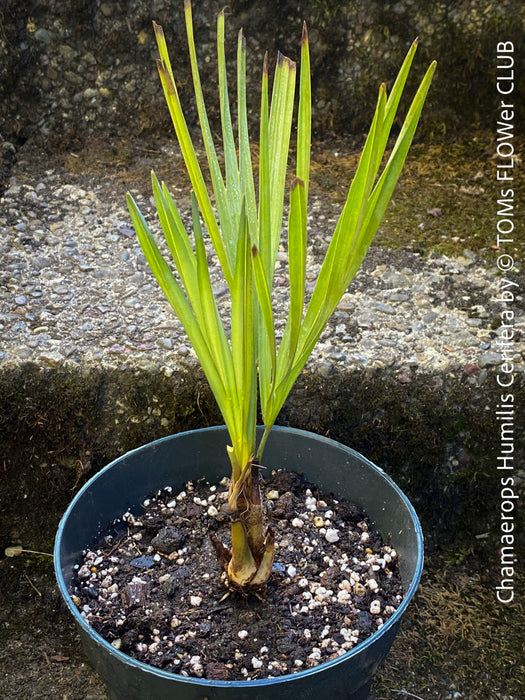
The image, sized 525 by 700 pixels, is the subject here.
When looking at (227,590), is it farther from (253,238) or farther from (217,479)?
(253,238)

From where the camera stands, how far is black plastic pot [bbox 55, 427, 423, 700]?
3.00 ft

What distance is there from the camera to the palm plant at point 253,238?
30.8 inches

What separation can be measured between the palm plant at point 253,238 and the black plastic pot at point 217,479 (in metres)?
0.24

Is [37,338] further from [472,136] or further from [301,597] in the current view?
[472,136]

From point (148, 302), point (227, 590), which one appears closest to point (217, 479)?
point (227, 590)

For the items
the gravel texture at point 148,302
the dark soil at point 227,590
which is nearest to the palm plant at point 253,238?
the dark soil at point 227,590

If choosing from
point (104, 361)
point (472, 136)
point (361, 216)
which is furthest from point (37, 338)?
point (472, 136)

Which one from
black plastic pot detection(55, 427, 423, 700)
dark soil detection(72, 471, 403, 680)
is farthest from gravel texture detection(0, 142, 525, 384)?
dark soil detection(72, 471, 403, 680)

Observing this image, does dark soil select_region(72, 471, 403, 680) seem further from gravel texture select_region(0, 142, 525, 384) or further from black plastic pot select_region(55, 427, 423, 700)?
gravel texture select_region(0, 142, 525, 384)

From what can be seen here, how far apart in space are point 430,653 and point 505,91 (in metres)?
1.64

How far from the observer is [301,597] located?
43.3 inches

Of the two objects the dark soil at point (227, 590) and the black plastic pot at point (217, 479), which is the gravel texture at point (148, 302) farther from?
the dark soil at point (227, 590)

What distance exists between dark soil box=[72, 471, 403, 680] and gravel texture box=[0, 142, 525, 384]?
14.2 inches

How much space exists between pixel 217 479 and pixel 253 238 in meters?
0.60
